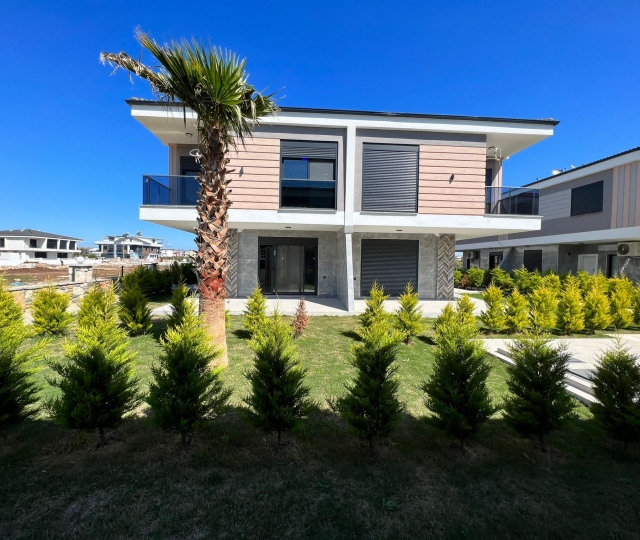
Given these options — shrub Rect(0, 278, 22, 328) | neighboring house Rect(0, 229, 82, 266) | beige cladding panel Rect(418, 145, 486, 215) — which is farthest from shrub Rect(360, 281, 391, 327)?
neighboring house Rect(0, 229, 82, 266)

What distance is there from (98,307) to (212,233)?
272 cm

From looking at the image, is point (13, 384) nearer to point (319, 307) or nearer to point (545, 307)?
point (319, 307)

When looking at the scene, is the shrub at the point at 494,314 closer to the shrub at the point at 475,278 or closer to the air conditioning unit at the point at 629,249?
the shrub at the point at 475,278

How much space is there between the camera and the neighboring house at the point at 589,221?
671 inches

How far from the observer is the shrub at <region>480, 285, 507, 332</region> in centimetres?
941

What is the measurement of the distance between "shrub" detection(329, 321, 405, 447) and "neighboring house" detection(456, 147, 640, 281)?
20633 millimetres

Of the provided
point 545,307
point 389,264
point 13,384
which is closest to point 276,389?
point 13,384

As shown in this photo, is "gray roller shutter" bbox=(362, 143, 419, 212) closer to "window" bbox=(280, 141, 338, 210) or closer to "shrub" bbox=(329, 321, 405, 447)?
"window" bbox=(280, 141, 338, 210)

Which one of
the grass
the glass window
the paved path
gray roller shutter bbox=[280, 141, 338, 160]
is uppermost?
gray roller shutter bbox=[280, 141, 338, 160]

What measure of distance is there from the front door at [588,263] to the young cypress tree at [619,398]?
22052 millimetres

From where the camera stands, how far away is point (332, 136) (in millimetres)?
12500

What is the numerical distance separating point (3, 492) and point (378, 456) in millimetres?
3675

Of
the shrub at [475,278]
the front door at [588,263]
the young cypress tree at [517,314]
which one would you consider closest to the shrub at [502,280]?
the shrub at [475,278]

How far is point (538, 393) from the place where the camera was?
374 centimetres
